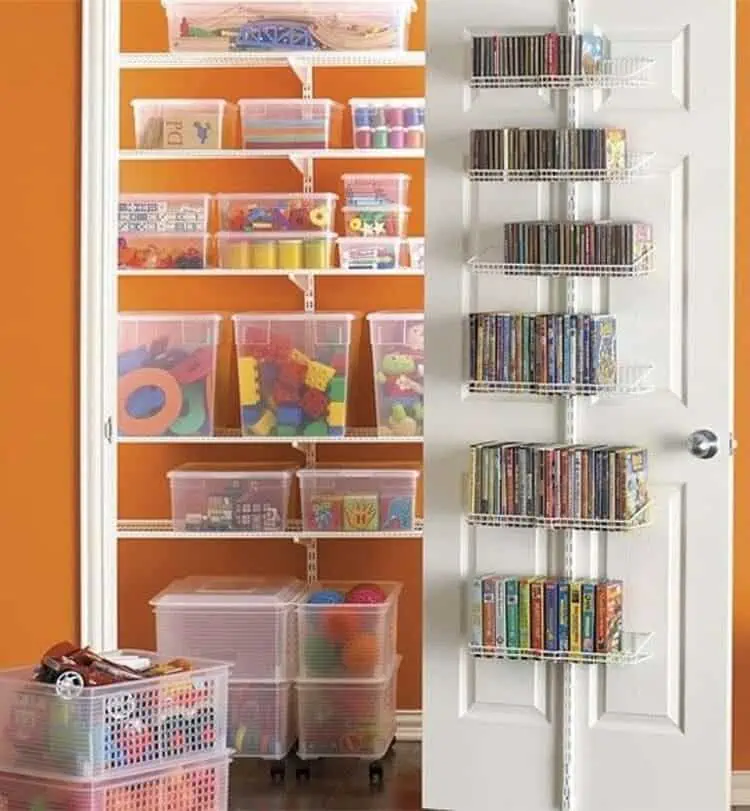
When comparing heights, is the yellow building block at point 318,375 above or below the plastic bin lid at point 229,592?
above

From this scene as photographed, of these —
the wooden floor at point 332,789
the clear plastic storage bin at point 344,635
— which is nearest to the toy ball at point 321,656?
the clear plastic storage bin at point 344,635

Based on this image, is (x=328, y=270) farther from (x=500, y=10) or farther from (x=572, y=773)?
(x=572, y=773)

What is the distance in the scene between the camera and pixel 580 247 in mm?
4043

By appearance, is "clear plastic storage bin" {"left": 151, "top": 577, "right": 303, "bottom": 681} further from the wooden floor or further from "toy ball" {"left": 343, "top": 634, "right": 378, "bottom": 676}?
the wooden floor

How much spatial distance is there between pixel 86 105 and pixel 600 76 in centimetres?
148

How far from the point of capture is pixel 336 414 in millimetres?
5078

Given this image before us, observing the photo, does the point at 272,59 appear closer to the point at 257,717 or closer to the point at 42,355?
the point at 42,355

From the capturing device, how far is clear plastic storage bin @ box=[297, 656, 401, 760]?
4.93m

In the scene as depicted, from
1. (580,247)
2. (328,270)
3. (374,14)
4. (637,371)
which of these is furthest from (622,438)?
(374,14)

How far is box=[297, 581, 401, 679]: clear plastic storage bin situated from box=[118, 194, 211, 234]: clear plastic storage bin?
3.73 ft

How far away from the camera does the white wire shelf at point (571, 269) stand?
13.2ft

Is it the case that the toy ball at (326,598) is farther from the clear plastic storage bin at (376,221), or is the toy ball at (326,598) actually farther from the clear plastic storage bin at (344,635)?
the clear plastic storage bin at (376,221)

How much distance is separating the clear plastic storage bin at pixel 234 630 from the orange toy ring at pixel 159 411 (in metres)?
0.50

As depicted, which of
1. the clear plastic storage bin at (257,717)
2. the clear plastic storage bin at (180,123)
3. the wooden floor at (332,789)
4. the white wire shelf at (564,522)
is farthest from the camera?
the clear plastic storage bin at (180,123)
